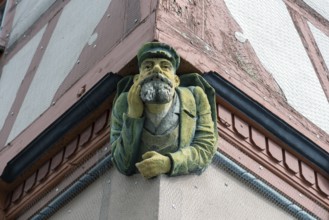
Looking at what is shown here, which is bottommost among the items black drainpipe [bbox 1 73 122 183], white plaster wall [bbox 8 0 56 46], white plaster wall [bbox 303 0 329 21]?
white plaster wall [bbox 303 0 329 21]

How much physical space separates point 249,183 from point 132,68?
25.9 inches

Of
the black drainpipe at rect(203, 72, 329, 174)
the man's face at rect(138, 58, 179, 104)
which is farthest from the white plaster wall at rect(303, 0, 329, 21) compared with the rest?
the man's face at rect(138, 58, 179, 104)

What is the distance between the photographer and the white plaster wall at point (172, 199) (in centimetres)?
448

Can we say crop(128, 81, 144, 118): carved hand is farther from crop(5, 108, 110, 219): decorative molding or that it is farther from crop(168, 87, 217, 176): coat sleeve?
crop(5, 108, 110, 219): decorative molding

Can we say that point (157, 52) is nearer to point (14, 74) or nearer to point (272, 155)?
point (272, 155)

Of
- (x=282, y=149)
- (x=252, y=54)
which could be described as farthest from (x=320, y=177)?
(x=252, y=54)

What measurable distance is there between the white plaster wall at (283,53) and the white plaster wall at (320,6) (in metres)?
0.41

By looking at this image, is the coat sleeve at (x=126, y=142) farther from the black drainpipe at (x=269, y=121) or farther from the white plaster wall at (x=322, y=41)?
the white plaster wall at (x=322, y=41)

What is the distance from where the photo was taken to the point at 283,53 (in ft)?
18.7

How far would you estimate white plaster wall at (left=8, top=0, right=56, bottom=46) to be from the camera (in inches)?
263

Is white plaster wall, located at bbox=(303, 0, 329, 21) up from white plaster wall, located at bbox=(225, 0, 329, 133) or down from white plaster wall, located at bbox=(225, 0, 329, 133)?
down

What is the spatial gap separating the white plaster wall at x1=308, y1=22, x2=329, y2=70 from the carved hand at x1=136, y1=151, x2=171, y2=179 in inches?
67.0

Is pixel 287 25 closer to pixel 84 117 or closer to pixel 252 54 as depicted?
pixel 252 54

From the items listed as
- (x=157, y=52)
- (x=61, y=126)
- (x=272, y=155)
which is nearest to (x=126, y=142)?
(x=157, y=52)
